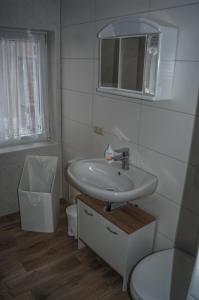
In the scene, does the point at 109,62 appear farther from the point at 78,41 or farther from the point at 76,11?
the point at 76,11

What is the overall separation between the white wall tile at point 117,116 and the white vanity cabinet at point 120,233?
542 mm

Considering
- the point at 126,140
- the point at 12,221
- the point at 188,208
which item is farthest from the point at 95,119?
the point at 12,221

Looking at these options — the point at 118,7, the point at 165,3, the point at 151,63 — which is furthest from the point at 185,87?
the point at 118,7

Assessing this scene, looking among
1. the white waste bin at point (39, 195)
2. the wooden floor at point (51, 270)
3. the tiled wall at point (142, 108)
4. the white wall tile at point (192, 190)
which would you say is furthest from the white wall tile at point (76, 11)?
the wooden floor at point (51, 270)

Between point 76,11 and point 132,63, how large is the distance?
3.18 ft

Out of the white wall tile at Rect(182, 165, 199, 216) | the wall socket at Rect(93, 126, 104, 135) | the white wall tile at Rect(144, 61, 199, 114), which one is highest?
the white wall tile at Rect(144, 61, 199, 114)

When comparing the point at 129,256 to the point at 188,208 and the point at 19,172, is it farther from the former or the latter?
the point at 19,172

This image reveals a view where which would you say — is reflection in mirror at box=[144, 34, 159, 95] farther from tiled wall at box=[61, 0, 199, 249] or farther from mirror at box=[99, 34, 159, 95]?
tiled wall at box=[61, 0, 199, 249]

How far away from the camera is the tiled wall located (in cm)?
141

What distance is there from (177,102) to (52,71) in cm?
154

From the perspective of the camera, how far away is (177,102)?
1.49 m

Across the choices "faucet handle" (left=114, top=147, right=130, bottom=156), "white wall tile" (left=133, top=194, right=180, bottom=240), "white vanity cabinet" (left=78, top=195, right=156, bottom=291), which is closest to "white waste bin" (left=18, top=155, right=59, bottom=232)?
"white vanity cabinet" (left=78, top=195, right=156, bottom=291)

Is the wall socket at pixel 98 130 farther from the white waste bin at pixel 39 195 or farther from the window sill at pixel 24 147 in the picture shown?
the window sill at pixel 24 147

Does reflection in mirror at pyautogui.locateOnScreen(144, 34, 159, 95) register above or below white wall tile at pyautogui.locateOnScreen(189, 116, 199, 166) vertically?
above
